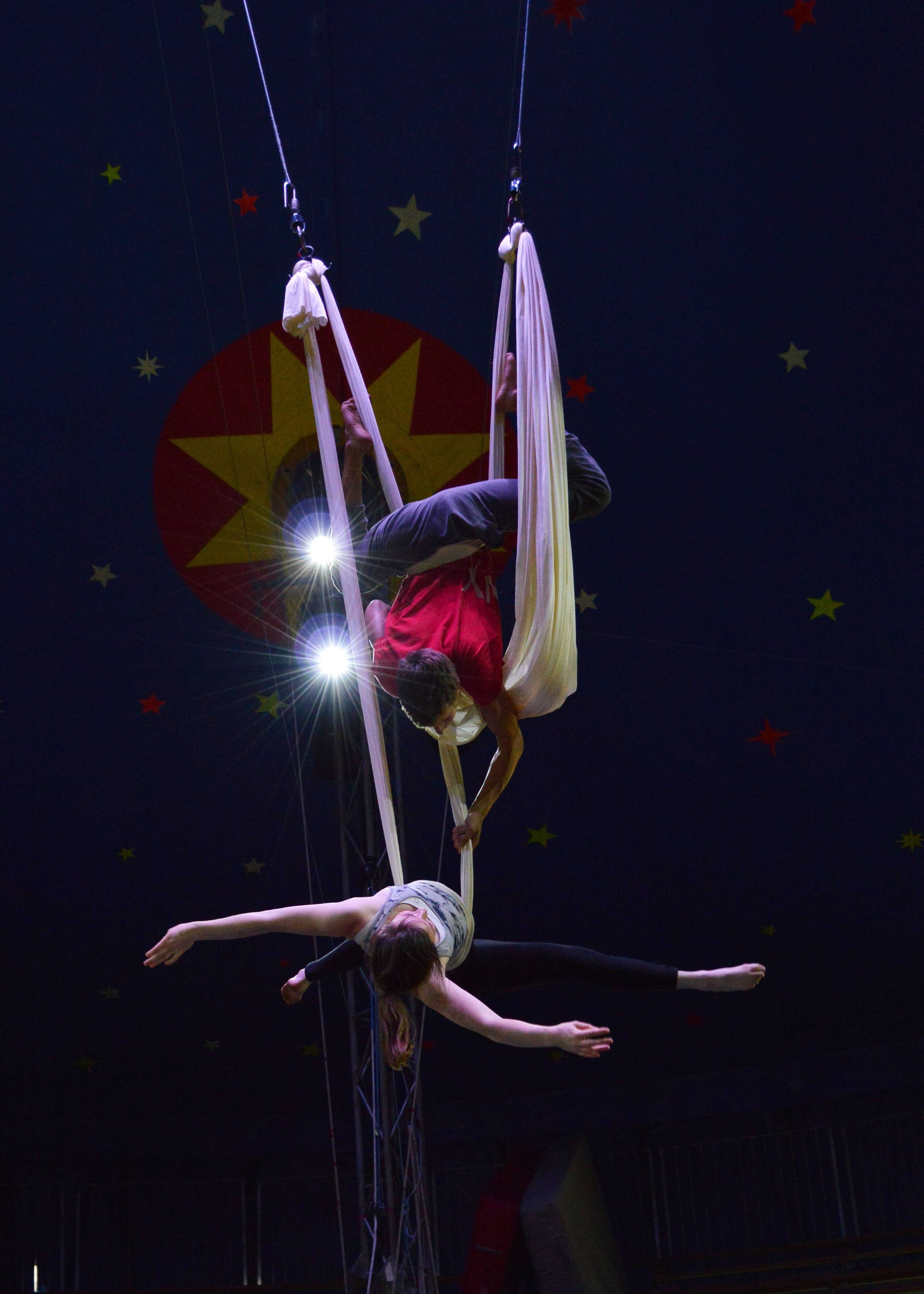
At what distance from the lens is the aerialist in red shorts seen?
282cm

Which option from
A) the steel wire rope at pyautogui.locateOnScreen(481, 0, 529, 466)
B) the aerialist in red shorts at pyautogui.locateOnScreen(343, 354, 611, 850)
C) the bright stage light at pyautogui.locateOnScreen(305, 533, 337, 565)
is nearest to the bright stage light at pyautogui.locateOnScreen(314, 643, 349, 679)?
the bright stage light at pyautogui.locateOnScreen(305, 533, 337, 565)

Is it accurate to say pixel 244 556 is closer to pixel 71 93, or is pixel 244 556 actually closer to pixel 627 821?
pixel 71 93

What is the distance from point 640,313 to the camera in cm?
502

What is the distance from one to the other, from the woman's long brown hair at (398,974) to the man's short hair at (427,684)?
20.1 inches

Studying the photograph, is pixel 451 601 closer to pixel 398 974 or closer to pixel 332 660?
pixel 398 974

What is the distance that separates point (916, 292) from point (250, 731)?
3756mm

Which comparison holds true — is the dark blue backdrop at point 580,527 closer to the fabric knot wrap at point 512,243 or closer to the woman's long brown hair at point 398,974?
the fabric knot wrap at point 512,243

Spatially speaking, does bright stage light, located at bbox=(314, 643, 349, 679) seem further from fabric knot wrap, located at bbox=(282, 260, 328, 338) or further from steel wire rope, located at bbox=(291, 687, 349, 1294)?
fabric knot wrap, located at bbox=(282, 260, 328, 338)

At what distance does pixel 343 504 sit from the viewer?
3.04 m

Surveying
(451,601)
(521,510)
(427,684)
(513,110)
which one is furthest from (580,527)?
(427,684)

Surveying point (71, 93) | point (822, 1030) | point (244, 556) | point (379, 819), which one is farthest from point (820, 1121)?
point (71, 93)

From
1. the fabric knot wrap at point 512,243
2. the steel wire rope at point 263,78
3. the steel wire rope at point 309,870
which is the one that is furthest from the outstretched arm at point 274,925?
the steel wire rope at point 309,870

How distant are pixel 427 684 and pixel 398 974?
25.8 inches

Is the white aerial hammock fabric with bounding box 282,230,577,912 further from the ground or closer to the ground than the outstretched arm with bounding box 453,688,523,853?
further from the ground
